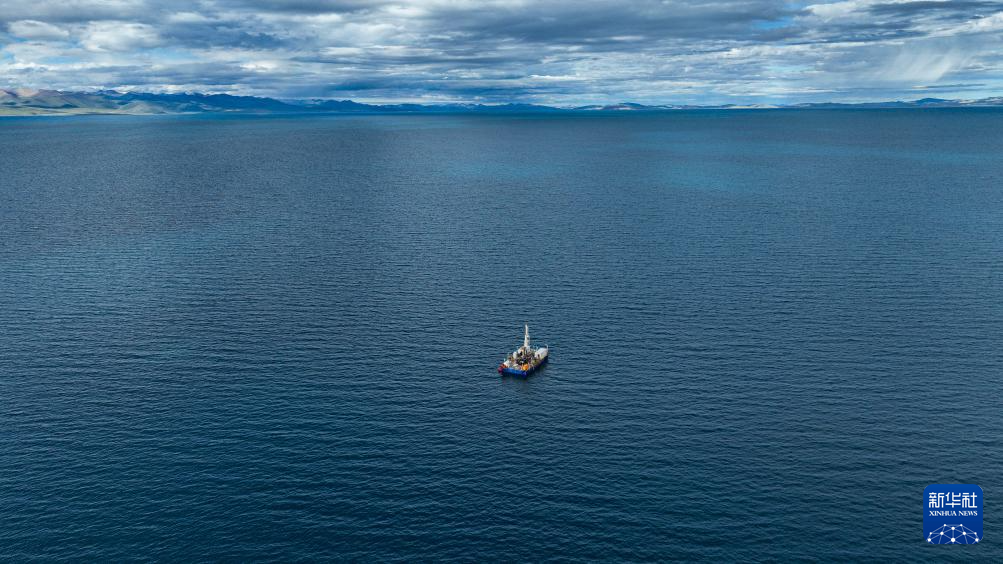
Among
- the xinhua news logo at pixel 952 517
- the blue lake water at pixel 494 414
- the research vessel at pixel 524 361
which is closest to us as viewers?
the xinhua news logo at pixel 952 517

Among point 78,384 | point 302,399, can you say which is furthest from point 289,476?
point 78,384

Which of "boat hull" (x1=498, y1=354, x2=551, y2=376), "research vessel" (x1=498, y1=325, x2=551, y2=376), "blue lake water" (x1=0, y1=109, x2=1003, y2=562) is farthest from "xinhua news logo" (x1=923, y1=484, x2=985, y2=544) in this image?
"research vessel" (x1=498, y1=325, x2=551, y2=376)

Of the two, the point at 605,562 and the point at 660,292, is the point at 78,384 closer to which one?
the point at 605,562

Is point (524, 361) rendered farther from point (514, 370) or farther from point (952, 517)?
point (952, 517)

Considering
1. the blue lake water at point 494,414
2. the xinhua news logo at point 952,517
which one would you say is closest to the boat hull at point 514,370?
the blue lake water at point 494,414

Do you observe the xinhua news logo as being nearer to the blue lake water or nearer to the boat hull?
the blue lake water

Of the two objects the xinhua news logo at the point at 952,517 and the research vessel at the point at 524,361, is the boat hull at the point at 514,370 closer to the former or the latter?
the research vessel at the point at 524,361
